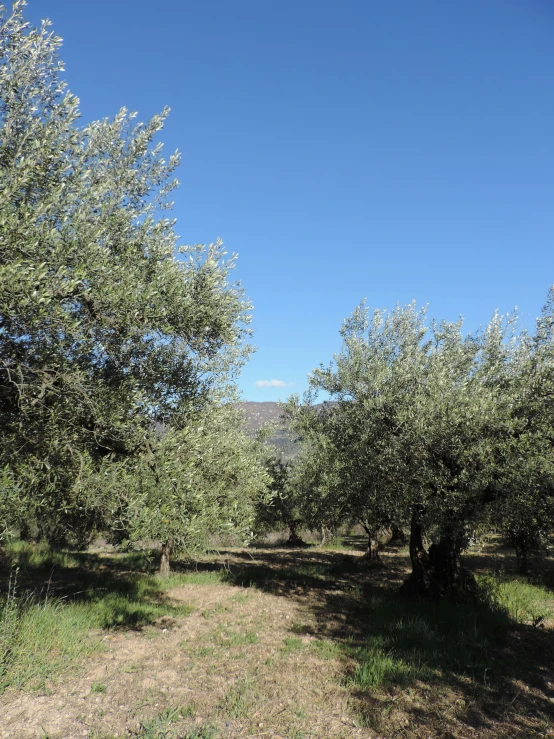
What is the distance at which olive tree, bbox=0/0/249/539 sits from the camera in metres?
7.35

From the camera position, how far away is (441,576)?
55.5ft

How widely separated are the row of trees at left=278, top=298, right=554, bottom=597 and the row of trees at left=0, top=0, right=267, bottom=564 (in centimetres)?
647

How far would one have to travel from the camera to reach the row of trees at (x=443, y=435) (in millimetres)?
12242

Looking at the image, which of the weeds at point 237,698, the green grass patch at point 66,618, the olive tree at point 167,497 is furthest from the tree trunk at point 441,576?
the olive tree at point 167,497

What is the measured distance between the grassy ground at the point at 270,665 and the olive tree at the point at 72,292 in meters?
3.63

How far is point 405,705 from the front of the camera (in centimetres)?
892

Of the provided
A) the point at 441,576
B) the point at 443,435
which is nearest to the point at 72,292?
the point at 443,435

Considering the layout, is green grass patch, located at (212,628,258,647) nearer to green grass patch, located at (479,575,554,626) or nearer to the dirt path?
the dirt path

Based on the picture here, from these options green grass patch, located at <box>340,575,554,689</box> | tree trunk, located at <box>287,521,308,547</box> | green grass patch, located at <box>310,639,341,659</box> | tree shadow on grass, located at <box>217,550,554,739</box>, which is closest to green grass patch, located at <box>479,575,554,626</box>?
green grass patch, located at <box>340,575,554,689</box>

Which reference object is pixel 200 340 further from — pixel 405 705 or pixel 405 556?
pixel 405 556

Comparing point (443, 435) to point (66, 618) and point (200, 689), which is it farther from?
point (66, 618)

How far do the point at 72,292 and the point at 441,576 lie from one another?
1741 centimetres

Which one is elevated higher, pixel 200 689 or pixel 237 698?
pixel 237 698

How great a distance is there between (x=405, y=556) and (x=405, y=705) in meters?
26.5
